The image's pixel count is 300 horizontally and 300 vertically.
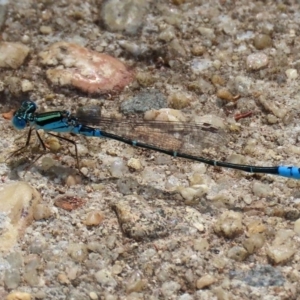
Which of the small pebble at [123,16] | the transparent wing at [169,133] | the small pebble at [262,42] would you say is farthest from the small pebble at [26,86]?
the small pebble at [262,42]

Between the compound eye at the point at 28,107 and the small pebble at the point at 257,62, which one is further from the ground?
the small pebble at the point at 257,62

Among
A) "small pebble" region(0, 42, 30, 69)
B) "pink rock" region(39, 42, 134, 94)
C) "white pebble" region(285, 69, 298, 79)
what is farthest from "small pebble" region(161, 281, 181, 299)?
"small pebble" region(0, 42, 30, 69)

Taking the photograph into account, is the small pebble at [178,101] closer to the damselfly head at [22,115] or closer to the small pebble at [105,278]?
the damselfly head at [22,115]

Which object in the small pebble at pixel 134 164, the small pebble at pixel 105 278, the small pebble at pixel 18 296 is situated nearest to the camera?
the small pebble at pixel 18 296

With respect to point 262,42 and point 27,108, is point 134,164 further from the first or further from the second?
point 262,42

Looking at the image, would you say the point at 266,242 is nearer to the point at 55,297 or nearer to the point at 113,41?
the point at 55,297

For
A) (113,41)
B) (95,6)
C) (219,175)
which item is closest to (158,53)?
(113,41)
